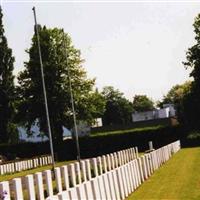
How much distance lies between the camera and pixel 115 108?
146 m

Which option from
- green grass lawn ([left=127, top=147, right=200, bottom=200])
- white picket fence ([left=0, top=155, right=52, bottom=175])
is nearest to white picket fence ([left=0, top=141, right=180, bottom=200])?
green grass lawn ([left=127, top=147, right=200, bottom=200])

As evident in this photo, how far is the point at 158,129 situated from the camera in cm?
5141

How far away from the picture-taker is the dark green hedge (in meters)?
50.9

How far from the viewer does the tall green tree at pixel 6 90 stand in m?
56.2

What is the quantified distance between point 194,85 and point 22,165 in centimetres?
2917

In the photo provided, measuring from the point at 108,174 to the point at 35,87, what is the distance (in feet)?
155

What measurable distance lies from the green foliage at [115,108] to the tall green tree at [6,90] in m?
83.0

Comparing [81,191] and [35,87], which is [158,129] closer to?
[35,87]

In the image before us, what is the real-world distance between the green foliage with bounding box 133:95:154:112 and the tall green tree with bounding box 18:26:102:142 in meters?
122

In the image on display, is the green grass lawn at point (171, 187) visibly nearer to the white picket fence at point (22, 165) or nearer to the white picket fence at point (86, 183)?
the white picket fence at point (86, 183)

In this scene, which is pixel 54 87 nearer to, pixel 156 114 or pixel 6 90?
pixel 6 90

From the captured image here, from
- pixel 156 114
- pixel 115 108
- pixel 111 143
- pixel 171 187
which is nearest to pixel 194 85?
pixel 111 143

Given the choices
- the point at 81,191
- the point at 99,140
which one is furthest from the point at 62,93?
the point at 81,191

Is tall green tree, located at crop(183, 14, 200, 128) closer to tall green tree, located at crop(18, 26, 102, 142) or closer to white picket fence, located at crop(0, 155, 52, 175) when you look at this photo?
tall green tree, located at crop(18, 26, 102, 142)
